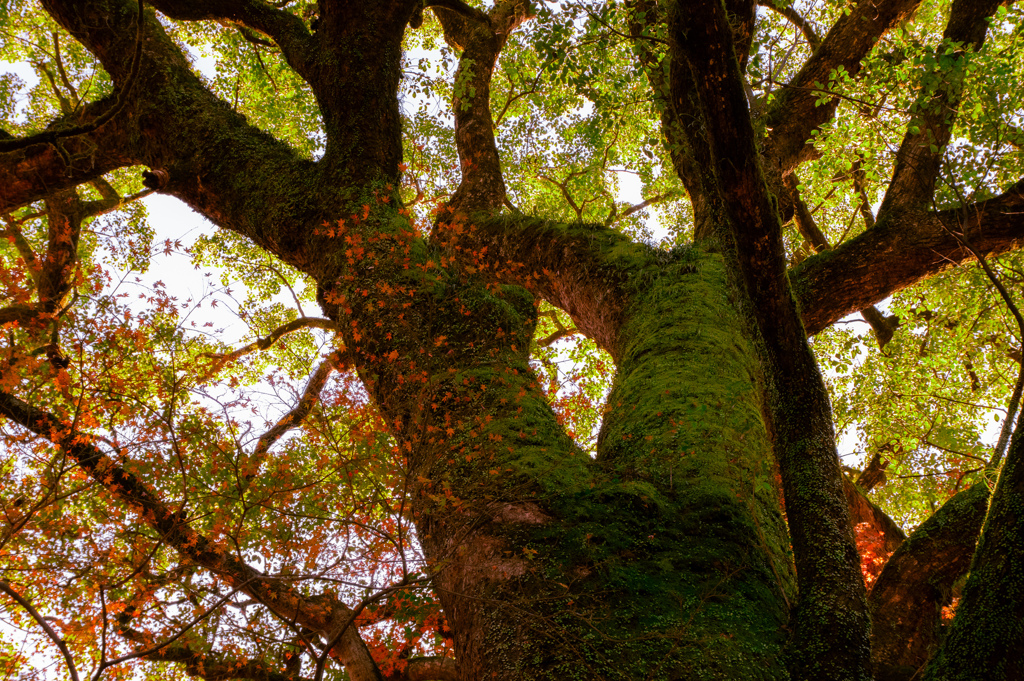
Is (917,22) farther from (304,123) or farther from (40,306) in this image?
(40,306)

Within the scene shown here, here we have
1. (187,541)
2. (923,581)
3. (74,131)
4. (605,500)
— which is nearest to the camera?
(74,131)

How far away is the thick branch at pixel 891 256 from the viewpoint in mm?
5652

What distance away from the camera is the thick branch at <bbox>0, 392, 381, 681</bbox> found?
4500 millimetres

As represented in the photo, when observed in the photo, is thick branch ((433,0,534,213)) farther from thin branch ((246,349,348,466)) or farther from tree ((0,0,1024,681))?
thin branch ((246,349,348,466))

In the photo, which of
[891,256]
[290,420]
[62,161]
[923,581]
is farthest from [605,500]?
[62,161]

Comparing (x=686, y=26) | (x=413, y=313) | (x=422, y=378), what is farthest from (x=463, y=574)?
(x=686, y=26)

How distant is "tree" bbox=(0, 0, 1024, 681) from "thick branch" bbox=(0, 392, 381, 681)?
1.2 inches

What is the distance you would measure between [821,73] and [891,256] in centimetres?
278

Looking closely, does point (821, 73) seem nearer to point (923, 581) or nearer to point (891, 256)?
point (891, 256)

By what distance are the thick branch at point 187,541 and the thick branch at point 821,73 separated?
6667mm

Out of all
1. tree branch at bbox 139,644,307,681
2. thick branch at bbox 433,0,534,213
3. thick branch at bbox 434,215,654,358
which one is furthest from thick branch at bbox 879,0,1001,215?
tree branch at bbox 139,644,307,681

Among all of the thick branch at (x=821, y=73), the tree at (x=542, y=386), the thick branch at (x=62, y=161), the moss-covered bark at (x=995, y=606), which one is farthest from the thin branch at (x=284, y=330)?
the moss-covered bark at (x=995, y=606)

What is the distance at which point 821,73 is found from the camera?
7.29 metres

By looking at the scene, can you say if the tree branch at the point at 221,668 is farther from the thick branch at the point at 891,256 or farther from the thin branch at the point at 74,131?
the thick branch at the point at 891,256
